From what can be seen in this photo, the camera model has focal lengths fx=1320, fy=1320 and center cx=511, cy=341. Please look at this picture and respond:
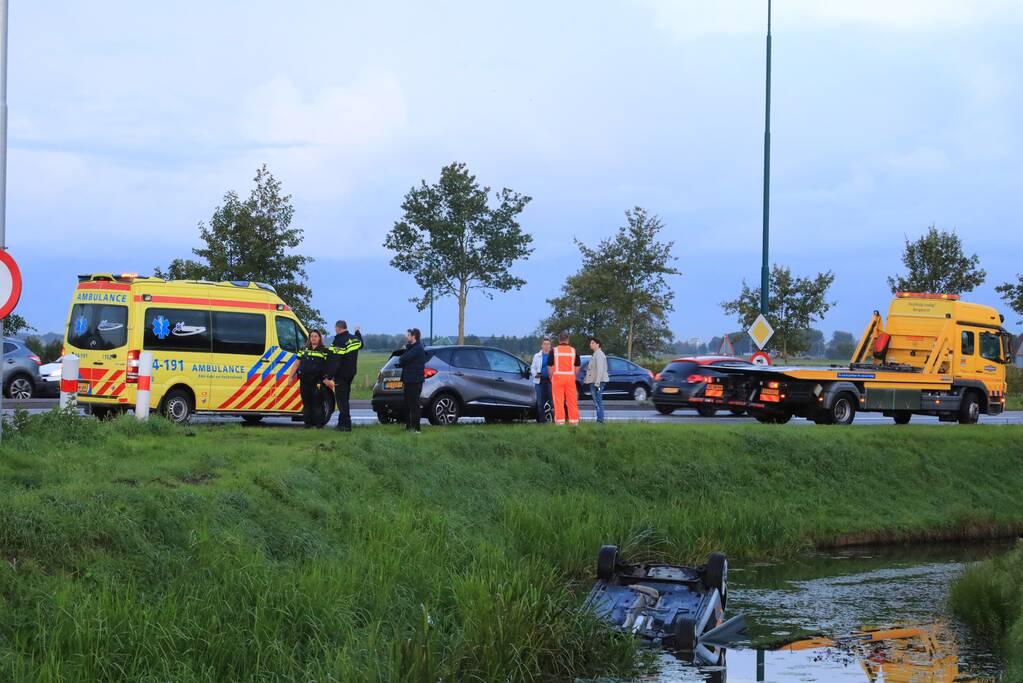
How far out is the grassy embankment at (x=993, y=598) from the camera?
12521 mm

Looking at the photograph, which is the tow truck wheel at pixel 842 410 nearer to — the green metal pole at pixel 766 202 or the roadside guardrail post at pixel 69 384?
the green metal pole at pixel 766 202

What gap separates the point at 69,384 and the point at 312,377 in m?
4.14

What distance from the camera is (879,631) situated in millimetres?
13031

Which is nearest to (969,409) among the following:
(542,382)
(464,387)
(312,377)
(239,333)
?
(542,382)

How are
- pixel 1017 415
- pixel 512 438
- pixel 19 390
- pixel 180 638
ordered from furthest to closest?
pixel 1017 415, pixel 19 390, pixel 512 438, pixel 180 638

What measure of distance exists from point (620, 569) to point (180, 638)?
4575mm

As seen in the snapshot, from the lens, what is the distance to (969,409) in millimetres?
30375

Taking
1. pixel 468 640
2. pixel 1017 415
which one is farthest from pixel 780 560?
pixel 1017 415

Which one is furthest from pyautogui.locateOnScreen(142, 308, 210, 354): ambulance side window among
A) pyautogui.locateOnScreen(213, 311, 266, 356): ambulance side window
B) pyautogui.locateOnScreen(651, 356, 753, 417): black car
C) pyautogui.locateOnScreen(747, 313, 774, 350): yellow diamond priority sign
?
pyautogui.locateOnScreen(747, 313, 774, 350): yellow diamond priority sign

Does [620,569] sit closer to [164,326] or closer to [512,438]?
[512,438]

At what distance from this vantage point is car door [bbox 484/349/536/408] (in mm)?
22906

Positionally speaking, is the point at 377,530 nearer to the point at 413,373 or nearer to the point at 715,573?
the point at 715,573

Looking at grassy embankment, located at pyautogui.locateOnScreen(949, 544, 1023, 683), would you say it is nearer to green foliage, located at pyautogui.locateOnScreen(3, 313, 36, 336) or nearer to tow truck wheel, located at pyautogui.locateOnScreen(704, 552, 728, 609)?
tow truck wheel, located at pyautogui.locateOnScreen(704, 552, 728, 609)

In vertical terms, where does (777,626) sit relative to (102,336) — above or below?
below
